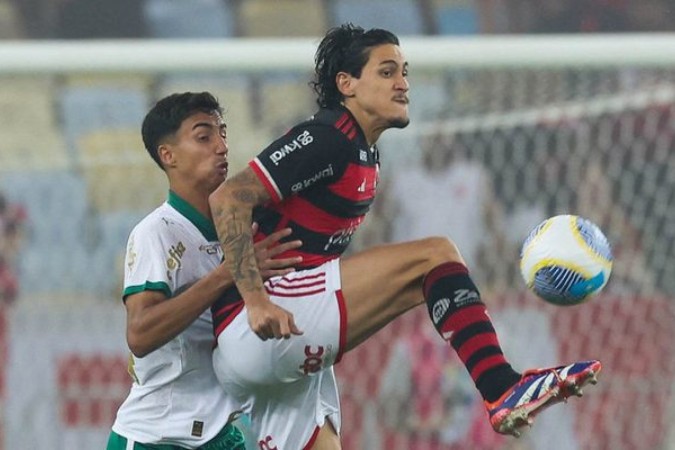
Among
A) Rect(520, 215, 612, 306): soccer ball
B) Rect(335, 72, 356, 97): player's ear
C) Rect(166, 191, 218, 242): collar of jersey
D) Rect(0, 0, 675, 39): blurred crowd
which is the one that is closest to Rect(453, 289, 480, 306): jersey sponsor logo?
Rect(520, 215, 612, 306): soccer ball

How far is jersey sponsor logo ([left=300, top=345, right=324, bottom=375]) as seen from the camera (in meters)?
4.22

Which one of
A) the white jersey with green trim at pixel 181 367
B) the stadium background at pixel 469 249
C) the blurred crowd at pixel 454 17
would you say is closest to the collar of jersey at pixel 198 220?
the white jersey with green trim at pixel 181 367

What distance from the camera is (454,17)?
10430 mm

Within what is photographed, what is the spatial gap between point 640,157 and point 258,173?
11.8 feet

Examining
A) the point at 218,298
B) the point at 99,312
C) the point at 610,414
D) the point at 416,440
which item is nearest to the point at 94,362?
the point at 99,312

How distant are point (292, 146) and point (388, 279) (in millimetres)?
422

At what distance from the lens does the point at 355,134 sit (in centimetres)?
429

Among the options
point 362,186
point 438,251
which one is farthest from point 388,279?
point 362,186

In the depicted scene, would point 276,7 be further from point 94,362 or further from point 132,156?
point 94,362

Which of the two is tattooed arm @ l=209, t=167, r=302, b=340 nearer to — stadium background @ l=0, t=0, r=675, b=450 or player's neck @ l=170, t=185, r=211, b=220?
player's neck @ l=170, t=185, r=211, b=220

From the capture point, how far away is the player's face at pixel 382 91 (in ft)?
14.2

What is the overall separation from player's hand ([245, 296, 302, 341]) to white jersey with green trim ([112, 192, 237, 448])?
43cm

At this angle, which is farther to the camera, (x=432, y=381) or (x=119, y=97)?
(x=119, y=97)

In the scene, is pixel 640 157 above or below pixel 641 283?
above
